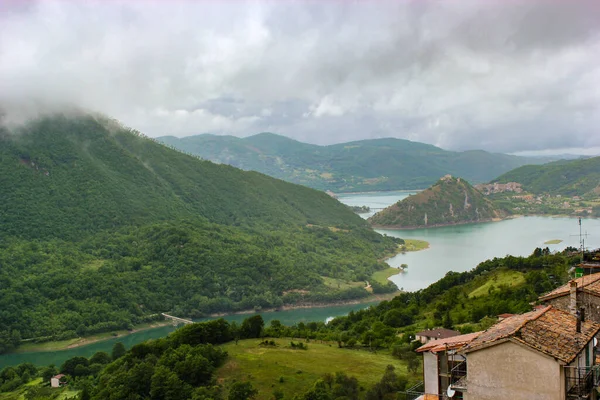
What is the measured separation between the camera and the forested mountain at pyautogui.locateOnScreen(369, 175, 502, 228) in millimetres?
132875

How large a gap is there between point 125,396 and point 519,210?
135 m

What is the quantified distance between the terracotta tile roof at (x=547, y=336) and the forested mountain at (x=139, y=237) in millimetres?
47837

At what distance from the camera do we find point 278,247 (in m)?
80.8

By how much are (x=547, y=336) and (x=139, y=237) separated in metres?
68.7

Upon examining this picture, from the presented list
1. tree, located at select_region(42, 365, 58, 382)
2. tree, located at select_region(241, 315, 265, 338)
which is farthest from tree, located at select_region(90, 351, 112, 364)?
tree, located at select_region(241, 315, 265, 338)

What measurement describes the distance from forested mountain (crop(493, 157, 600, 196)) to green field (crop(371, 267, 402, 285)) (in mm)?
84064

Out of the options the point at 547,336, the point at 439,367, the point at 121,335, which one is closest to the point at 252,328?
the point at 121,335

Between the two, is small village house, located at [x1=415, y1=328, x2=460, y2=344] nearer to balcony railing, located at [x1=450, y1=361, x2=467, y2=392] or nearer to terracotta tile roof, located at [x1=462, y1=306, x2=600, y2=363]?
balcony railing, located at [x1=450, y1=361, x2=467, y2=392]

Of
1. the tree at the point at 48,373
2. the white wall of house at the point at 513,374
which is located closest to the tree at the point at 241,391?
the white wall of house at the point at 513,374

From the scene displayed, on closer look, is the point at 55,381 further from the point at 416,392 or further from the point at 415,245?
the point at 415,245

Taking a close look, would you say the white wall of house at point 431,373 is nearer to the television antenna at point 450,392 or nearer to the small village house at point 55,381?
the television antenna at point 450,392

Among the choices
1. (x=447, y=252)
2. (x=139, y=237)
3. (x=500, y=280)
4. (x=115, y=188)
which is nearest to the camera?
(x=500, y=280)

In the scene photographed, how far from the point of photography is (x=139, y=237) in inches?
2803

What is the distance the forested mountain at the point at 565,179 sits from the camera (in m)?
145
